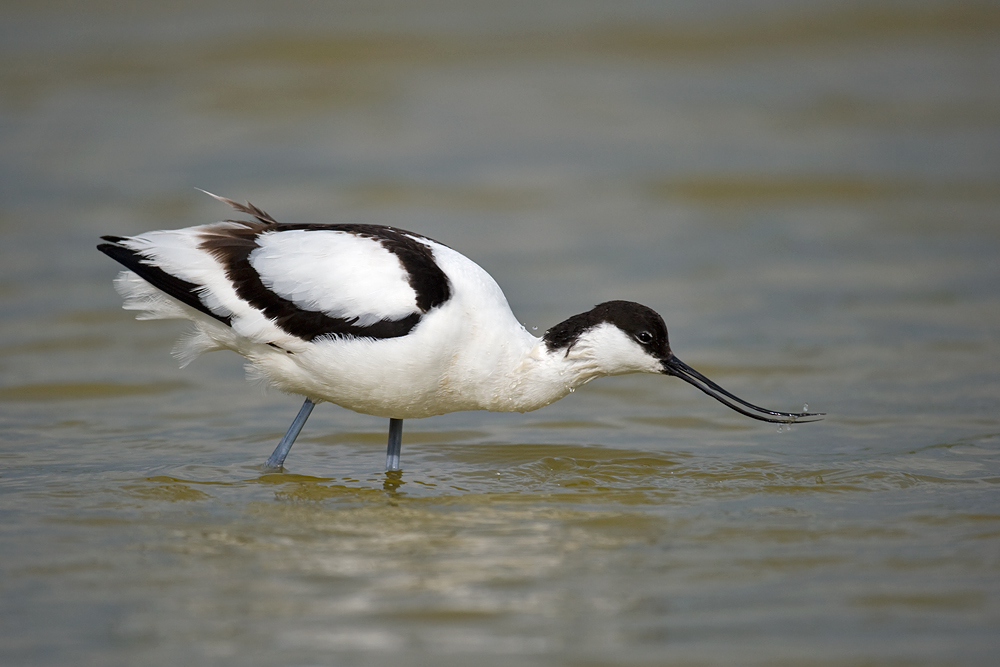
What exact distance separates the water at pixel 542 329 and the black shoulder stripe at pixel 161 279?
92 centimetres

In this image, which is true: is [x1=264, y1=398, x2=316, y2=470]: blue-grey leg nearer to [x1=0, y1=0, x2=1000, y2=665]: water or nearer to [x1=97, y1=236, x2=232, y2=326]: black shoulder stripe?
[x1=0, y1=0, x2=1000, y2=665]: water

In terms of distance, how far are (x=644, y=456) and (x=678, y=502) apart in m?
0.88

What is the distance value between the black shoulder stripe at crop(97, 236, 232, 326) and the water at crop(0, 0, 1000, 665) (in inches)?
36.4

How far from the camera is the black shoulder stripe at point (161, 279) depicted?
19.9 feet

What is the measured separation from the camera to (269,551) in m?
5.18

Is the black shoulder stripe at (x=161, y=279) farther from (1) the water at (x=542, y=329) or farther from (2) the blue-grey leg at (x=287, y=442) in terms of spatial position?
(1) the water at (x=542, y=329)

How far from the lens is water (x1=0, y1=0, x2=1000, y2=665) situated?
4645 mm

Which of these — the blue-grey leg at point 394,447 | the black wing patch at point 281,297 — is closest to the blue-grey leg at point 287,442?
the blue-grey leg at point 394,447

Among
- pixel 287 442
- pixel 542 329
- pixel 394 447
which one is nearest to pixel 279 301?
pixel 287 442

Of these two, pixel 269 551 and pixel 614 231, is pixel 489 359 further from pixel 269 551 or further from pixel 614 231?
pixel 614 231

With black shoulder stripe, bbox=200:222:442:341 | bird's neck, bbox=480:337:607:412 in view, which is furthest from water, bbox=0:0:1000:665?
black shoulder stripe, bbox=200:222:442:341

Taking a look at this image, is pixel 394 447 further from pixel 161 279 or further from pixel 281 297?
pixel 161 279

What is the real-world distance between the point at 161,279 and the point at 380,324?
122cm

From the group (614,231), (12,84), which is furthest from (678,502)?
(12,84)
